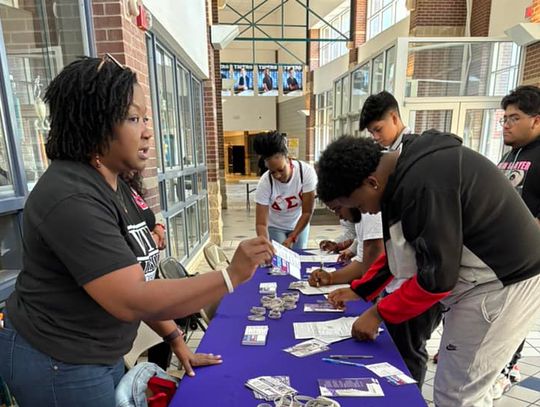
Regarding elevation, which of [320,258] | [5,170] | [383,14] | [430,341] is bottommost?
[430,341]

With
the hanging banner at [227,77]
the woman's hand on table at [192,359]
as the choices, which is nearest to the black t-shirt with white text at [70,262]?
the woman's hand on table at [192,359]

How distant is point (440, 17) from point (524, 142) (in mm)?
6229

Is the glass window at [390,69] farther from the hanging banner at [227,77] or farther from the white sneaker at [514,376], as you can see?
the hanging banner at [227,77]

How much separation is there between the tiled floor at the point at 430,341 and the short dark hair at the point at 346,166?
1.68m


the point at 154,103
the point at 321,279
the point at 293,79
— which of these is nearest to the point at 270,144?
the point at 321,279

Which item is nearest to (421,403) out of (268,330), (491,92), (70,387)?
(268,330)

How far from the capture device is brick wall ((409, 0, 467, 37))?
7.10 meters

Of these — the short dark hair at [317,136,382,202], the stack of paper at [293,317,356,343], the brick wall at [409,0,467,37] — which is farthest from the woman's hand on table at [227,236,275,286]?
the brick wall at [409,0,467,37]

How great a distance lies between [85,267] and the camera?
787mm

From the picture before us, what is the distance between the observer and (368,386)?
1.15 meters

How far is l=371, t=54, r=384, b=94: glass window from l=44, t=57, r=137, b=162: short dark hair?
726 cm

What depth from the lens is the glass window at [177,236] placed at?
13.3ft

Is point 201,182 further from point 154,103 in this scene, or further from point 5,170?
point 5,170

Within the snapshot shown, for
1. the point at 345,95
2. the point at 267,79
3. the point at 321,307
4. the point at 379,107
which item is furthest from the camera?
the point at 267,79
